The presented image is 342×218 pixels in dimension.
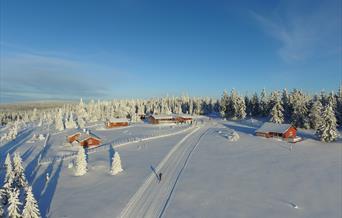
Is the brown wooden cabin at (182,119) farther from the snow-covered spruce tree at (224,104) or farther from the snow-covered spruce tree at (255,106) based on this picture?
the snow-covered spruce tree at (255,106)

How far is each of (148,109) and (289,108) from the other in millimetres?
→ 77541

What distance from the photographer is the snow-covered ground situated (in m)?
29.5

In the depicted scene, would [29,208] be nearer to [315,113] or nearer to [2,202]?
[2,202]

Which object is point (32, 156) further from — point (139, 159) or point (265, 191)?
point (265, 191)

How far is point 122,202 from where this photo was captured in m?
30.7

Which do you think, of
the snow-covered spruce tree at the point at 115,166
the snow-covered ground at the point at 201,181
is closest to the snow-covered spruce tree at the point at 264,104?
the snow-covered ground at the point at 201,181

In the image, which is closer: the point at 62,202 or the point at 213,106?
the point at 62,202

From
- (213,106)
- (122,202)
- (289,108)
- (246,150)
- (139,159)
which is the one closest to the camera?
(122,202)

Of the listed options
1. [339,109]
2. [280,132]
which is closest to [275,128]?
[280,132]

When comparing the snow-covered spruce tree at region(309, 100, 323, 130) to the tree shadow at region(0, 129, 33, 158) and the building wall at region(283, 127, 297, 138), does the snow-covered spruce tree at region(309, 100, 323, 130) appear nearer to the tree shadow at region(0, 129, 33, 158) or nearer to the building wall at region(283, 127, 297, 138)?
the building wall at region(283, 127, 297, 138)

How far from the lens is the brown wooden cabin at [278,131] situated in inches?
2603

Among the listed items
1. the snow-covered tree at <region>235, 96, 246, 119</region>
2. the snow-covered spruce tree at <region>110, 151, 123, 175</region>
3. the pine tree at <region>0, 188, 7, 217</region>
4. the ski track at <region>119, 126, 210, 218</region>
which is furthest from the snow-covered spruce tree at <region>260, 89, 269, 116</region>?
the pine tree at <region>0, 188, 7, 217</region>

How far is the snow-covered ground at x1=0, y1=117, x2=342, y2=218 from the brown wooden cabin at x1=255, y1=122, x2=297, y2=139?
428 centimetres

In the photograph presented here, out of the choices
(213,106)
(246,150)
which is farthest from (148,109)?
(246,150)
